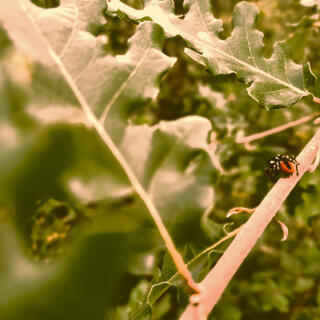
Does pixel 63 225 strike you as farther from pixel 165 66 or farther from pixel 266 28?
pixel 266 28

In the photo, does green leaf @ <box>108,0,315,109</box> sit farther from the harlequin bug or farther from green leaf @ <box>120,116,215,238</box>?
green leaf @ <box>120,116,215,238</box>

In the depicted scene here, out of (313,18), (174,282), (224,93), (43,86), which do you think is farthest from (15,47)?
(224,93)

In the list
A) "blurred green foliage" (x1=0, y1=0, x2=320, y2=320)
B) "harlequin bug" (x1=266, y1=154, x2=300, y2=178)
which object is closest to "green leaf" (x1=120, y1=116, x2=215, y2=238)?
"blurred green foliage" (x1=0, y1=0, x2=320, y2=320)

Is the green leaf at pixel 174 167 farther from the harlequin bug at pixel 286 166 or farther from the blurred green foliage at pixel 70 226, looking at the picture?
the harlequin bug at pixel 286 166

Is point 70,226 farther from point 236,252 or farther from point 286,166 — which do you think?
point 286,166

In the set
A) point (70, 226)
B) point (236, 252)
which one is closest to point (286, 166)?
point (236, 252)
